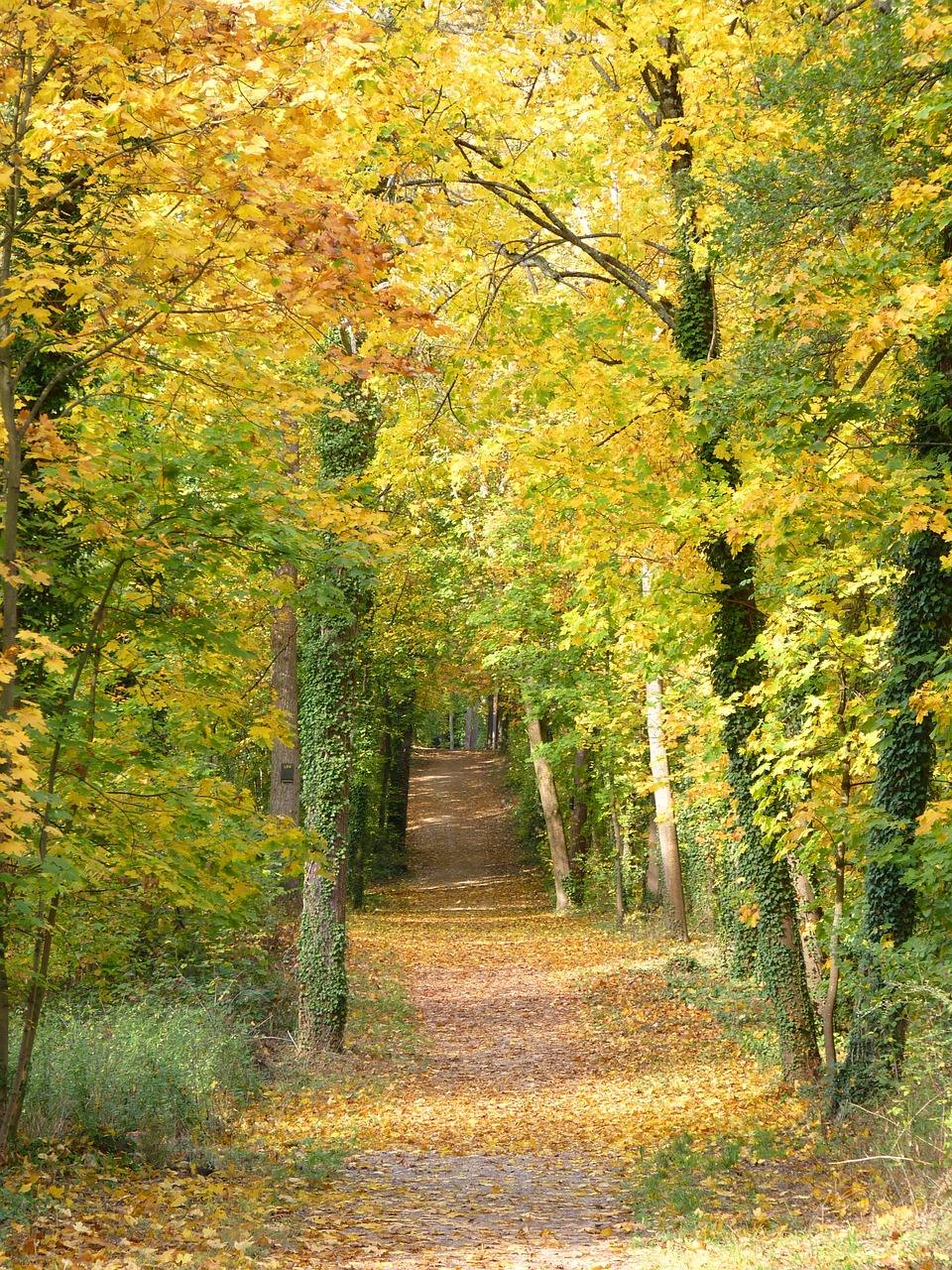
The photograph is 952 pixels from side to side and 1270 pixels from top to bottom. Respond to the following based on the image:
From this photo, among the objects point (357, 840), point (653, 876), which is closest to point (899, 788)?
point (653, 876)

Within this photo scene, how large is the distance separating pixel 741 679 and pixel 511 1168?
194 inches

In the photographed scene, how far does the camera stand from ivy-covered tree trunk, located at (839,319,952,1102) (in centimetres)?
834

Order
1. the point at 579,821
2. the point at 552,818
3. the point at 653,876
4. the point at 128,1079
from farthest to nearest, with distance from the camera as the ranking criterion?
the point at 579,821
the point at 552,818
the point at 653,876
the point at 128,1079

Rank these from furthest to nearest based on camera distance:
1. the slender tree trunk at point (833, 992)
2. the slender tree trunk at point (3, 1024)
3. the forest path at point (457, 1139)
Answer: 1. the slender tree trunk at point (833, 992)
2. the slender tree trunk at point (3, 1024)
3. the forest path at point (457, 1139)

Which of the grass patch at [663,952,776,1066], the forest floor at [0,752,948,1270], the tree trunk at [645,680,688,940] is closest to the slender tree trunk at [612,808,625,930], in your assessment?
the tree trunk at [645,680,688,940]

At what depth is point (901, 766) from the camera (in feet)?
28.9

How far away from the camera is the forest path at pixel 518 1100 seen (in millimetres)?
7008

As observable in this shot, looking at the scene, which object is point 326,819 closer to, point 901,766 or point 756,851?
point 756,851

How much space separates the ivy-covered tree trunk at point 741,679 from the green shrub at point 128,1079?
518 cm

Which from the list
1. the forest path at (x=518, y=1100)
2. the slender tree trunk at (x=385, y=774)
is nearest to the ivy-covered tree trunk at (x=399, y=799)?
the slender tree trunk at (x=385, y=774)

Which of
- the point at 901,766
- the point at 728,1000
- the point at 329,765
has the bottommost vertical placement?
the point at 728,1000

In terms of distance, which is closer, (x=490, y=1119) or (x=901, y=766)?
(x=901, y=766)

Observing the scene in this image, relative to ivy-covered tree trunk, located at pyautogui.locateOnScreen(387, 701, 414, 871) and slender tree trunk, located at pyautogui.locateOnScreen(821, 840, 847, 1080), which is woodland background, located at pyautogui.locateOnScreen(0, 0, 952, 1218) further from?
ivy-covered tree trunk, located at pyautogui.locateOnScreen(387, 701, 414, 871)

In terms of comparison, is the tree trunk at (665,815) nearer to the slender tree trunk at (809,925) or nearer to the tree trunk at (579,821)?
the slender tree trunk at (809,925)
